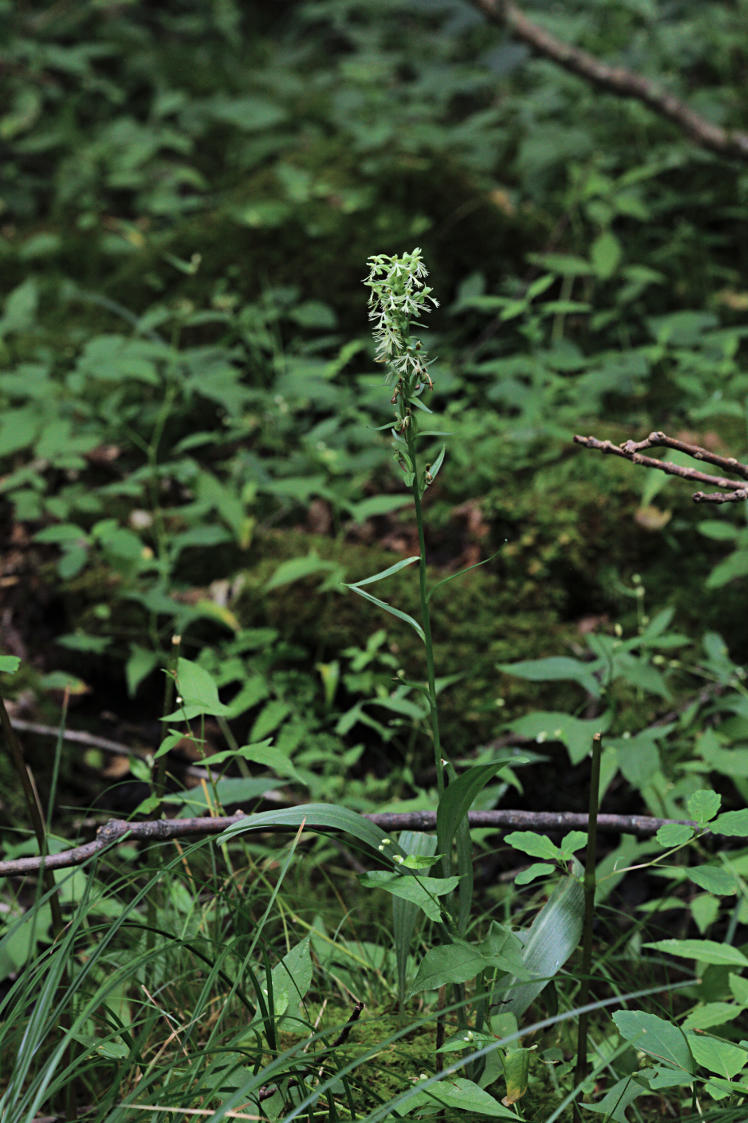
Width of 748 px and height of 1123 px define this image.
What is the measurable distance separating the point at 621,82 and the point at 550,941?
3.77 m

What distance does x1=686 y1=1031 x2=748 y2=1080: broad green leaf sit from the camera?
40.9 inches

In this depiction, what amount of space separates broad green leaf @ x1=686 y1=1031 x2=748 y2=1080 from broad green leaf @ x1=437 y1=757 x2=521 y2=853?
0.35 metres

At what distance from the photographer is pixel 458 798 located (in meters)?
1.09

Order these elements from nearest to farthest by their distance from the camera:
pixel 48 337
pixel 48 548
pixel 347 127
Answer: pixel 48 548
pixel 48 337
pixel 347 127

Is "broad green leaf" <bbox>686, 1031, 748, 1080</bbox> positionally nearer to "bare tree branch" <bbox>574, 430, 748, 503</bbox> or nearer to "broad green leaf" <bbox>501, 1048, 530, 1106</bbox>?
"broad green leaf" <bbox>501, 1048, 530, 1106</bbox>

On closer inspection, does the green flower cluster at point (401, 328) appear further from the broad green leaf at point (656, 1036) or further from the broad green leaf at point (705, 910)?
the broad green leaf at point (705, 910)

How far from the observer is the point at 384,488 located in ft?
9.43

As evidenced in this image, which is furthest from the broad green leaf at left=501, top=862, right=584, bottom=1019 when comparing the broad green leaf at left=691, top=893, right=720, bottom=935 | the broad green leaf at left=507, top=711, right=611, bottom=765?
the broad green leaf at left=507, top=711, right=611, bottom=765

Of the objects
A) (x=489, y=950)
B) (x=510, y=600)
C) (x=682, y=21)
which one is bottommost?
(x=510, y=600)

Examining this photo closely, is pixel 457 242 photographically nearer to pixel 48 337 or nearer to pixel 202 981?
pixel 48 337

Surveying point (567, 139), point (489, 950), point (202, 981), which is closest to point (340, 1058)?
point (489, 950)

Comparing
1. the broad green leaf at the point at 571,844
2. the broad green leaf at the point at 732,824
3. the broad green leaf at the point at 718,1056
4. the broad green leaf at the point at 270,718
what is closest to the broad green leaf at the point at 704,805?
the broad green leaf at the point at 732,824

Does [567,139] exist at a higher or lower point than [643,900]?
higher

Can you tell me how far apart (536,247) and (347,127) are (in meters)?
1.26
